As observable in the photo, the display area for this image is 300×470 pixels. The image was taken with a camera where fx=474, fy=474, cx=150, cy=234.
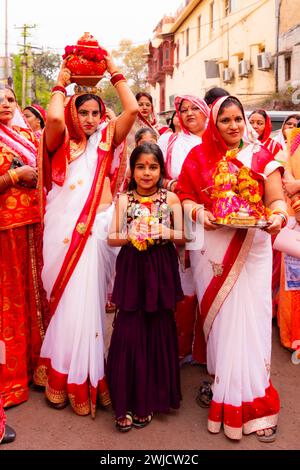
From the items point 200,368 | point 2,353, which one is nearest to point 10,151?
point 2,353

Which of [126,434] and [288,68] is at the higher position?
[288,68]

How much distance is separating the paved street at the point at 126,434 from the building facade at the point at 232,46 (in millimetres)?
12721

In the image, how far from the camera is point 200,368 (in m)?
3.68

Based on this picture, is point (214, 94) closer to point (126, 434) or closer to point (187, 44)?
point (126, 434)

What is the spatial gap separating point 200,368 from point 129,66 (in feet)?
141

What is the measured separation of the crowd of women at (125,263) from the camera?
2715 millimetres

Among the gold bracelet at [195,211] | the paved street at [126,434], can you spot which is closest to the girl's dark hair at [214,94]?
the gold bracelet at [195,211]

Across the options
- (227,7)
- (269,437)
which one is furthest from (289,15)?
(269,437)

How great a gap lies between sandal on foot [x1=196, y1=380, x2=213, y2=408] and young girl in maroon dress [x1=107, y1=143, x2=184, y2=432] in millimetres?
288

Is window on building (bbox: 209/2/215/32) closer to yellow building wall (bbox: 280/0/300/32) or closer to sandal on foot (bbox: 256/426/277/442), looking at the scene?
yellow building wall (bbox: 280/0/300/32)

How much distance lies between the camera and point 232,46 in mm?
19109

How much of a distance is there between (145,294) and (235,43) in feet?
59.8

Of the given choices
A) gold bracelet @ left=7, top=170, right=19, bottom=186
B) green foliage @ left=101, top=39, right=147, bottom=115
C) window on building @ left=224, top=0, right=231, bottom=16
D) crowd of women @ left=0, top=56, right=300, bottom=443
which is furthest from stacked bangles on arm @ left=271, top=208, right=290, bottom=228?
green foliage @ left=101, top=39, right=147, bottom=115

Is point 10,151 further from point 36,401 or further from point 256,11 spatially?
point 256,11
